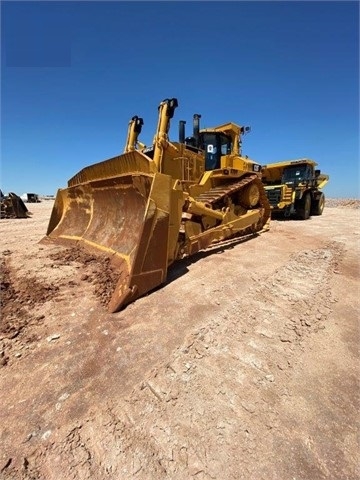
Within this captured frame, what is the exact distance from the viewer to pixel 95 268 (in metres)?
4.13

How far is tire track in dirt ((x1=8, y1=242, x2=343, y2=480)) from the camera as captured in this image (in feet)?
5.18

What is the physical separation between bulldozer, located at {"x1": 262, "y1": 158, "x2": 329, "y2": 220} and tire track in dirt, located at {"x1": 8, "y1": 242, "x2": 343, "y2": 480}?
32.7 ft

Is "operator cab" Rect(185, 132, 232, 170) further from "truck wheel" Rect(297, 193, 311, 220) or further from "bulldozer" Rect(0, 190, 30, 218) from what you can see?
"bulldozer" Rect(0, 190, 30, 218)

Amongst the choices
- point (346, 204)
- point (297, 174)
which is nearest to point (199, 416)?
point (297, 174)

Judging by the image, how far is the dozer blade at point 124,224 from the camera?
340 cm

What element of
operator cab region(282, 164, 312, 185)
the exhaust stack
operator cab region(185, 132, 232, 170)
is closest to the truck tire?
operator cab region(282, 164, 312, 185)

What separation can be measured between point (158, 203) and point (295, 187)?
1084 cm

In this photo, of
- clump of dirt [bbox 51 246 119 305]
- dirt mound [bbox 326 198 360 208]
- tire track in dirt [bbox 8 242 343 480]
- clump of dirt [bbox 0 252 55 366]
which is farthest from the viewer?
dirt mound [bbox 326 198 360 208]

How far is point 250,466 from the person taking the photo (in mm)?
1578

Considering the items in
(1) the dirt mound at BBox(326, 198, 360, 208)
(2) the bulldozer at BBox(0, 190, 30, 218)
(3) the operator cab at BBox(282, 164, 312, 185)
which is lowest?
(1) the dirt mound at BBox(326, 198, 360, 208)

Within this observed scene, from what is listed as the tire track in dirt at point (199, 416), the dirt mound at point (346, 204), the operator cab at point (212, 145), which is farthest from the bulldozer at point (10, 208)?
the dirt mound at point (346, 204)

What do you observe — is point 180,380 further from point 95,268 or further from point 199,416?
point 95,268

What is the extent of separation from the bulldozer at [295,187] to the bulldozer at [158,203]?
425 cm

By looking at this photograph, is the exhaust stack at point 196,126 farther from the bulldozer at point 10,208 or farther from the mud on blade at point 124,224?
the bulldozer at point 10,208
